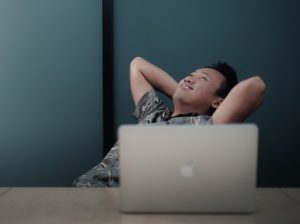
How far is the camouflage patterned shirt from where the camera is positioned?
167 centimetres

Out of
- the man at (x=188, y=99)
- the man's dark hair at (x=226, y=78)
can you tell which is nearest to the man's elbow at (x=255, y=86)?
the man at (x=188, y=99)

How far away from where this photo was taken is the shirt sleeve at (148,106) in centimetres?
189

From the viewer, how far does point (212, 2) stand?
2.12 metres

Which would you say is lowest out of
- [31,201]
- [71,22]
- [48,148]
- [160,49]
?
[48,148]

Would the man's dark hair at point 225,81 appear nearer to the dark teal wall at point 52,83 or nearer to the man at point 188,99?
the man at point 188,99

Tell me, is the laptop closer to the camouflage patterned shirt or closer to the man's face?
the camouflage patterned shirt

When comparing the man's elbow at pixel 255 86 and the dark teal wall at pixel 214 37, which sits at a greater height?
the dark teal wall at pixel 214 37

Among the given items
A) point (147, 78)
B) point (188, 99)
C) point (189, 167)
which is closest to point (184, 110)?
point (188, 99)

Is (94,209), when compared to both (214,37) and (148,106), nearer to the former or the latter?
(148,106)

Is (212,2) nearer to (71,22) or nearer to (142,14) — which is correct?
(142,14)

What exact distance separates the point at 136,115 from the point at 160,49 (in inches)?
16.1

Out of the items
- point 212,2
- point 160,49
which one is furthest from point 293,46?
point 160,49

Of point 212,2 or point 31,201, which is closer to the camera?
point 31,201

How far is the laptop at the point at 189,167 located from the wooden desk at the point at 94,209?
0.03 metres
